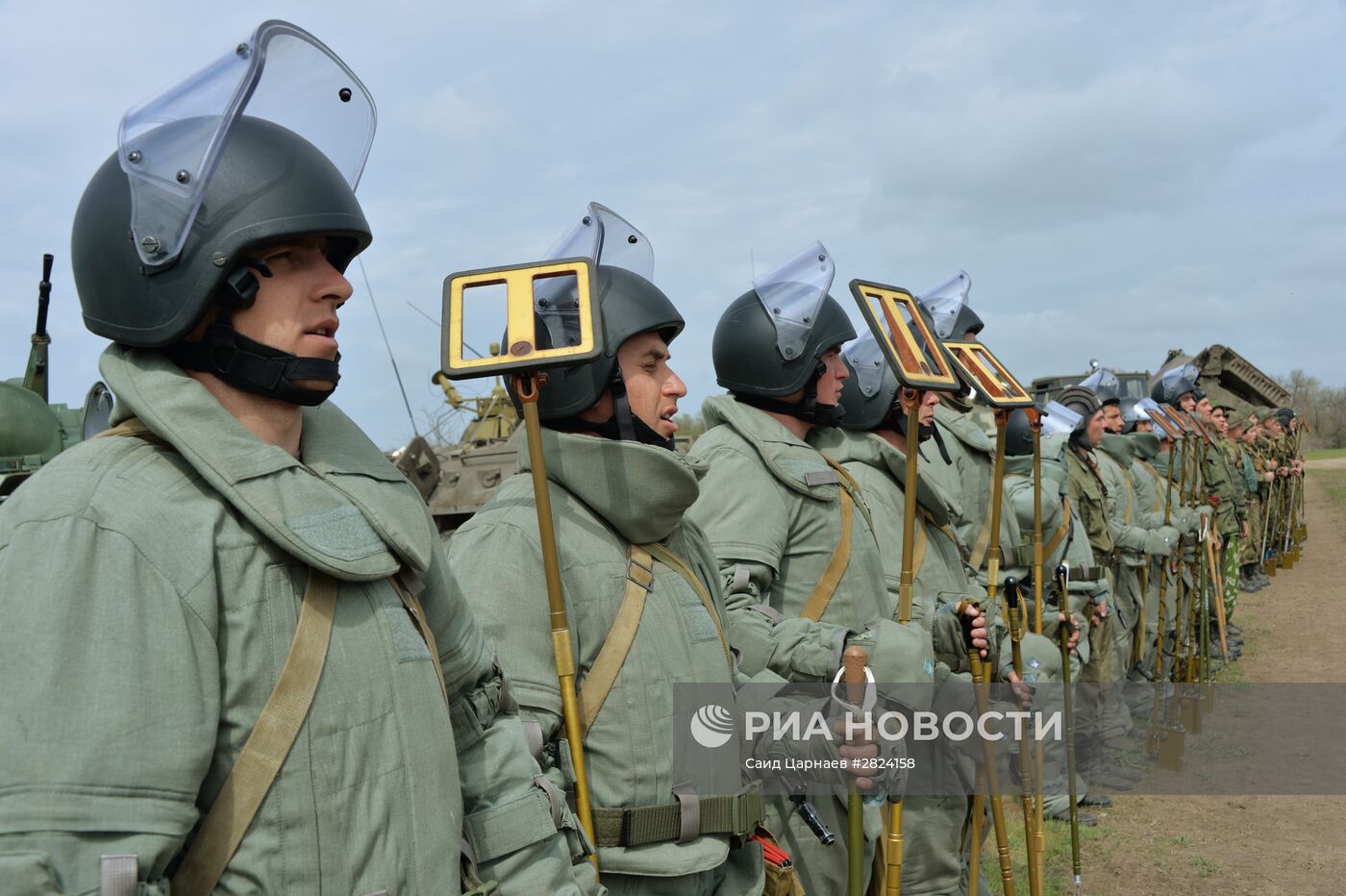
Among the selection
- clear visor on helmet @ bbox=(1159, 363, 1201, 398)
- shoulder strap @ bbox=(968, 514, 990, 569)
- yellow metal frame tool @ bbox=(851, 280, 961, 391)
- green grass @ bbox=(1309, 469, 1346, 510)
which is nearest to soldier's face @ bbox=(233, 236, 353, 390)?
yellow metal frame tool @ bbox=(851, 280, 961, 391)

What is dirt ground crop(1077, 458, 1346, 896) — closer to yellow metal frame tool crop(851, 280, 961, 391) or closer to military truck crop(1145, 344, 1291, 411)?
yellow metal frame tool crop(851, 280, 961, 391)

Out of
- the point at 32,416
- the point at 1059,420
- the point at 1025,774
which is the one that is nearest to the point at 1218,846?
the point at 1059,420

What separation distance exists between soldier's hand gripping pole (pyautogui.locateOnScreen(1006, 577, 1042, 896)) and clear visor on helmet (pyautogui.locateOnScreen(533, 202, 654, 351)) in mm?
2583

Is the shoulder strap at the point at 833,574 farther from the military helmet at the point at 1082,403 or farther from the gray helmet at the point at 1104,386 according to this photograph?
the gray helmet at the point at 1104,386

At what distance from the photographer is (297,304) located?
2.12 metres

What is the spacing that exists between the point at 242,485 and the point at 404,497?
355 mm

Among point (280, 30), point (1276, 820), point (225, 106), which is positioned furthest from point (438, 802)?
point (1276, 820)

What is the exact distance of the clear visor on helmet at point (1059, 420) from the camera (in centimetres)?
969

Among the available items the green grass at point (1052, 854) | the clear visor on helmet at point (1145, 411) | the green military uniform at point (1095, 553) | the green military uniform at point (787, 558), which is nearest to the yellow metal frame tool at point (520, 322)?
the green military uniform at point (787, 558)

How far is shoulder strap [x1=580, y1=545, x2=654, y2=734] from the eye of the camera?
2867mm

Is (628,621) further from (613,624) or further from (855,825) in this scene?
(855,825)

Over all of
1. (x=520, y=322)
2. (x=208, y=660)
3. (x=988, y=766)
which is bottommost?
(x=988, y=766)

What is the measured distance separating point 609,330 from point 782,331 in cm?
166

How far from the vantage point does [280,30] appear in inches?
87.6
